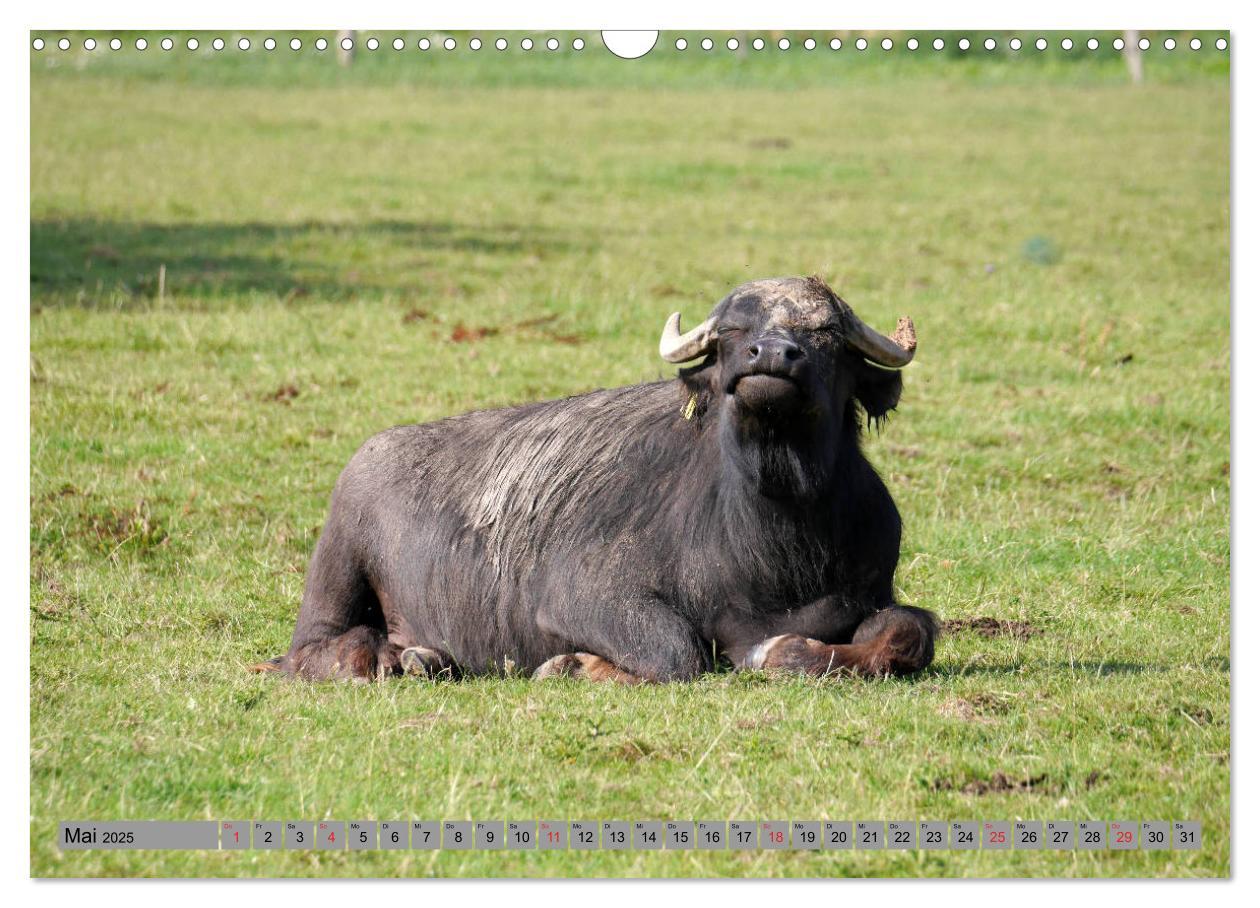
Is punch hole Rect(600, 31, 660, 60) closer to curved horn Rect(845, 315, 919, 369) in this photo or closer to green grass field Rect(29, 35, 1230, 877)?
green grass field Rect(29, 35, 1230, 877)

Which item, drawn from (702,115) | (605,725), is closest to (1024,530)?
(605,725)

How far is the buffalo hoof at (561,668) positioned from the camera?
780cm

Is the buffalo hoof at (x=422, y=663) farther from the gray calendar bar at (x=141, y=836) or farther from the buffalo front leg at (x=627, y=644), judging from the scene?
the gray calendar bar at (x=141, y=836)

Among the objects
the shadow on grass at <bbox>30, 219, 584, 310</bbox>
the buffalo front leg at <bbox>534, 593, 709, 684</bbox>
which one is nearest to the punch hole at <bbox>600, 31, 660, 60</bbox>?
the buffalo front leg at <bbox>534, 593, 709, 684</bbox>

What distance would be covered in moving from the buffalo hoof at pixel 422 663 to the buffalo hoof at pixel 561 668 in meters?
0.50

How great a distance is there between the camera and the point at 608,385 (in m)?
14.0

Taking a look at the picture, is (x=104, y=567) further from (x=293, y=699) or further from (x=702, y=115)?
(x=702, y=115)

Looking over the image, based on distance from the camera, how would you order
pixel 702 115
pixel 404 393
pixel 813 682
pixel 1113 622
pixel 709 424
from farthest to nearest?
pixel 702 115, pixel 404 393, pixel 1113 622, pixel 709 424, pixel 813 682

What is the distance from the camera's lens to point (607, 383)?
46.4ft

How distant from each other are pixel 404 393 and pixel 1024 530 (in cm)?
511

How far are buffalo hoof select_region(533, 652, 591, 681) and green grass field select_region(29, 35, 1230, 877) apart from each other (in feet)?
0.89

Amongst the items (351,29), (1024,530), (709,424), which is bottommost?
(1024,530)

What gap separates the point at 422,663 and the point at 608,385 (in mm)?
6094

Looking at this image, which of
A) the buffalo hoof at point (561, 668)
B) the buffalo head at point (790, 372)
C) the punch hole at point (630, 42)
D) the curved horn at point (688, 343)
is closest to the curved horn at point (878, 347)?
the buffalo head at point (790, 372)
